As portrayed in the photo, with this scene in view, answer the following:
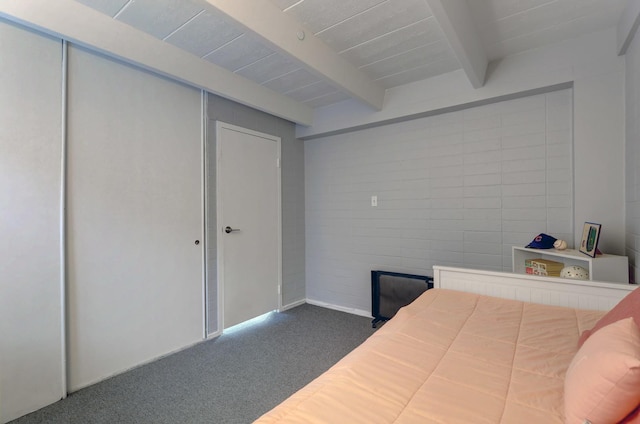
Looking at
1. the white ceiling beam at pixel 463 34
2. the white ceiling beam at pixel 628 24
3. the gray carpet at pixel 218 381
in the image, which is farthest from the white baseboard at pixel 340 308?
the white ceiling beam at pixel 628 24

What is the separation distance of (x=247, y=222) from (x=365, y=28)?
2.06m

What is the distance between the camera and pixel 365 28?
1988 millimetres

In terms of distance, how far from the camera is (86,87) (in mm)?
2012

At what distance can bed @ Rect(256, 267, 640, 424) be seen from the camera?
0.74 meters

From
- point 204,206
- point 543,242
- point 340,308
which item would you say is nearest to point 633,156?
point 543,242

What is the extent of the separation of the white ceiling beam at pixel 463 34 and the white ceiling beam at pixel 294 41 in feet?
2.80

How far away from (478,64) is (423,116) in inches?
28.8

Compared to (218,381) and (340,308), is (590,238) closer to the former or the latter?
(340,308)

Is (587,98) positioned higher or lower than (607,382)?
higher

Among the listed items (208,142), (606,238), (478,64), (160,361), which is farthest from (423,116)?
(160,361)

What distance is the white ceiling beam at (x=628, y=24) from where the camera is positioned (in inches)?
63.3

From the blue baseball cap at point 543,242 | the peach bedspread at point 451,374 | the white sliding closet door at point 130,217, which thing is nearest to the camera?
the peach bedspread at point 451,374

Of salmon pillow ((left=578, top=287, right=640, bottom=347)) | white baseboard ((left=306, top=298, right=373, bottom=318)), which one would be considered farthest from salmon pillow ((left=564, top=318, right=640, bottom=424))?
white baseboard ((left=306, top=298, right=373, bottom=318))

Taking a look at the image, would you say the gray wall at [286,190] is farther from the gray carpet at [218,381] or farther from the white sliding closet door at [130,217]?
the gray carpet at [218,381]
